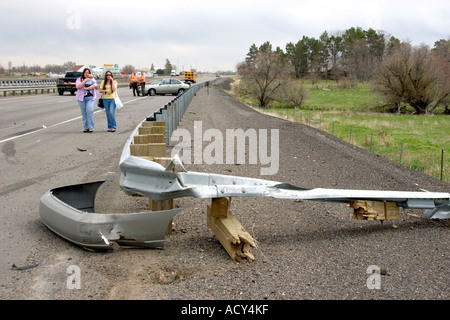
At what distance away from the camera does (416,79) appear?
5238 cm

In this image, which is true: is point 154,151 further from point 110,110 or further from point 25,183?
point 110,110

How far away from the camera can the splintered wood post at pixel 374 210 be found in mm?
6023

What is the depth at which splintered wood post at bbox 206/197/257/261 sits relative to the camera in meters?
5.07

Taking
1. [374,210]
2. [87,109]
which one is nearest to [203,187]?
[374,210]

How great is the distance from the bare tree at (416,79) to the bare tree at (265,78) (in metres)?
11.7

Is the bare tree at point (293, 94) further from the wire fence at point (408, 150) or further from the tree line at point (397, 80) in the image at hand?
the wire fence at point (408, 150)

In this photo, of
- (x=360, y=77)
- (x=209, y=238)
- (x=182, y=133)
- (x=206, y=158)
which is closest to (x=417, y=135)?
(x=182, y=133)

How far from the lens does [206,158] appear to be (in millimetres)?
10836

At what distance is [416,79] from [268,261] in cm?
5240

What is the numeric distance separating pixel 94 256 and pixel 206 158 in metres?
5.85

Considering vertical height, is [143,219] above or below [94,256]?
above
